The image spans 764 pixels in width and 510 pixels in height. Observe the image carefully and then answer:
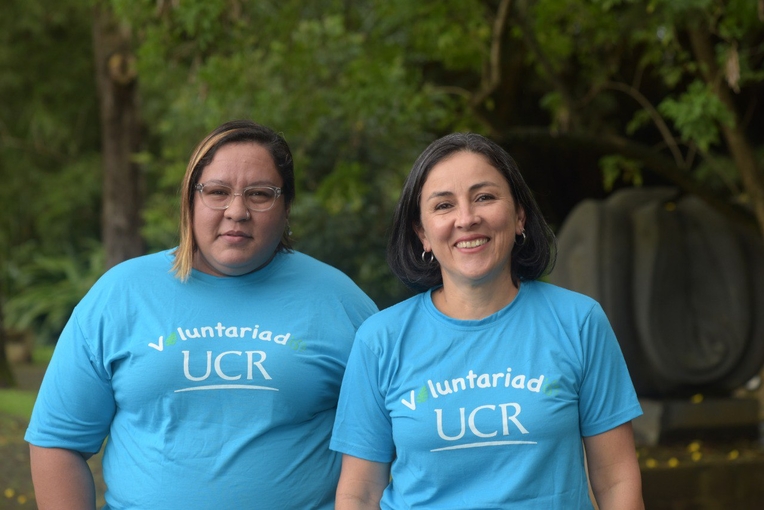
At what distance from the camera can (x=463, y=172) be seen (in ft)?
7.73

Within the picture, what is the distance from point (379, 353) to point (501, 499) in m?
0.42

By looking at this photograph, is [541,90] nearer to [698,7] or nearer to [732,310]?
[732,310]

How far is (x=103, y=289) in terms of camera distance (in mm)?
2658

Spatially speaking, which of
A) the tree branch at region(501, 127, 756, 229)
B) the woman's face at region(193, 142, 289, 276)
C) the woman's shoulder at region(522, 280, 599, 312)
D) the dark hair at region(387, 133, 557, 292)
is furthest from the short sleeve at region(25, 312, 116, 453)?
the tree branch at region(501, 127, 756, 229)

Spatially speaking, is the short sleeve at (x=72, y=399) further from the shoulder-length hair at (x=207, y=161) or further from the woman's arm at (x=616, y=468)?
the woman's arm at (x=616, y=468)

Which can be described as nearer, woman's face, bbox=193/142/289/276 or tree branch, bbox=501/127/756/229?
woman's face, bbox=193/142/289/276

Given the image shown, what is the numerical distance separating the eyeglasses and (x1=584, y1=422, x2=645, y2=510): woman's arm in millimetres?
986

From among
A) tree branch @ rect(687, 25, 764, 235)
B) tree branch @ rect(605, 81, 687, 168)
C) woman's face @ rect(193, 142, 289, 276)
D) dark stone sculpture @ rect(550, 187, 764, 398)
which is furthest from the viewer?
dark stone sculpture @ rect(550, 187, 764, 398)

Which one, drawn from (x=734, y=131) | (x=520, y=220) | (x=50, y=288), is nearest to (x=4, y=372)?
(x=734, y=131)

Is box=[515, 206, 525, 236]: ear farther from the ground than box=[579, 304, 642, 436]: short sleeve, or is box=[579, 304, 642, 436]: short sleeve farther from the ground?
box=[515, 206, 525, 236]: ear

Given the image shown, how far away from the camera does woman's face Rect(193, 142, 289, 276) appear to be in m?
2.58

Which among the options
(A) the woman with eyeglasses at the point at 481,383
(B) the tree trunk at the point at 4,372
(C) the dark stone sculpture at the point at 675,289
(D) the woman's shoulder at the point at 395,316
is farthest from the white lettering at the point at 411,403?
(B) the tree trunk at the point at 4,372

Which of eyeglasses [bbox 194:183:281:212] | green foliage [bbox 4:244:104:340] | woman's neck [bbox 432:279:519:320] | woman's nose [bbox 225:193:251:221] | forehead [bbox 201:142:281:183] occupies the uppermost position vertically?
forehead [bbox 201:142:281:183]

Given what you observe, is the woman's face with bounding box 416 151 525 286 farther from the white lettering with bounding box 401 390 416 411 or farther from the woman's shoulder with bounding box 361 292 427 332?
the white lettering with bounding box 401 390 416 411
